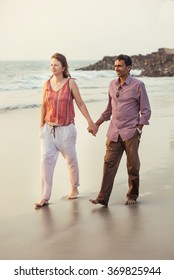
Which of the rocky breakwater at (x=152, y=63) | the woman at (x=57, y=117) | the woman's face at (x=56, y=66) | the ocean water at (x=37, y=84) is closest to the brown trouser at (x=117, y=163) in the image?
the woman at (x=57, y=117)

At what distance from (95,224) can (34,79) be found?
11.1m

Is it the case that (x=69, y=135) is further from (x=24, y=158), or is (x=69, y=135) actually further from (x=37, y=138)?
(x=37, y=138)

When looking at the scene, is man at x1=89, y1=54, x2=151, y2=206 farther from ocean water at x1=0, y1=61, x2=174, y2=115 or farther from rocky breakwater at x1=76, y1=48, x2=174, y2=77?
rocky breakwater at x1=76, y1=48, x2=174, y2=77

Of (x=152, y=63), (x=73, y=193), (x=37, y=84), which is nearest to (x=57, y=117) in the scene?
(x=73, y=193)

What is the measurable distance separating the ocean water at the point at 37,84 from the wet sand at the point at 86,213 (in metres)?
3.18

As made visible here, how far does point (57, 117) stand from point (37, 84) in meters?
9.77

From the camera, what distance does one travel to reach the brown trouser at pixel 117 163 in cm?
387

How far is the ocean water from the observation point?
10.3 meters

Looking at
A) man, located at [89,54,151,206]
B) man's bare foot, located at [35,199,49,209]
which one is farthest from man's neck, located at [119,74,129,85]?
man's bare foot, located at [35,199,49,209]

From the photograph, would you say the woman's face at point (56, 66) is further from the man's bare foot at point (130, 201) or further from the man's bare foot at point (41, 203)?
the man's bare foot at point (130, 201)

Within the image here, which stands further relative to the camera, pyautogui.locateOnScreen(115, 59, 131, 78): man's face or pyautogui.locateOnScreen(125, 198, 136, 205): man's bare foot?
pyautogui.locateOnScreen(125, 198, 136, 205): man's bare foot

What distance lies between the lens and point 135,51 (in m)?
12.5

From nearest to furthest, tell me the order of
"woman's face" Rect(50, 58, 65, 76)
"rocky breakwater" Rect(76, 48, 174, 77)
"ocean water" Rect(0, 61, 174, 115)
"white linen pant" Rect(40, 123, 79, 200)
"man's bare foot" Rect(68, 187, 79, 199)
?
"woman's face" Rect(50, 58, 65, 76) → "white linen pant" Rect(40, 123, 79, 200) → "man's bare foot" Rect(68, 187, 79, 199) → "ocean water" Rect(0, 61, 174, 115) → "rocky breakwater" Rect(76, 48, 174, 77)
